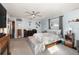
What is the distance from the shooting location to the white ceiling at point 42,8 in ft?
6.00

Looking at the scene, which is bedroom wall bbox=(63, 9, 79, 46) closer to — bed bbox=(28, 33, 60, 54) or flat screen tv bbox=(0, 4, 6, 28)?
bed bbox=(28, 33, 60, 54)

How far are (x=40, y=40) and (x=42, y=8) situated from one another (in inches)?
28.1

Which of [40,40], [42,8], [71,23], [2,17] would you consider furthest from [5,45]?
[71,23]

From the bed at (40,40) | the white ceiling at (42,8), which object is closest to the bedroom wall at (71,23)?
the white ceiling at (42,8)

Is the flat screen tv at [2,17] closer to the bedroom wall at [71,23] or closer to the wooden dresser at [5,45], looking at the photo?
the wooden dresser at [5,45]

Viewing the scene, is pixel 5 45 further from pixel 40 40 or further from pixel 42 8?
pixel 42 8

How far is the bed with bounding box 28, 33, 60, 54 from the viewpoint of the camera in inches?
81.0

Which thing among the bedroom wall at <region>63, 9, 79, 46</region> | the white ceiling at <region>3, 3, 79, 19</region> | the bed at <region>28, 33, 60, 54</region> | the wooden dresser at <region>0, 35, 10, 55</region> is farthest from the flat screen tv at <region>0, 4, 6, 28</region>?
the bedroom wall at <region>63, 9, 79, 46</region>

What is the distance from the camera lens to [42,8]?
1977mm

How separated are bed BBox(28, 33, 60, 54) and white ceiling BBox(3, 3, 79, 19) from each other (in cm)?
43
